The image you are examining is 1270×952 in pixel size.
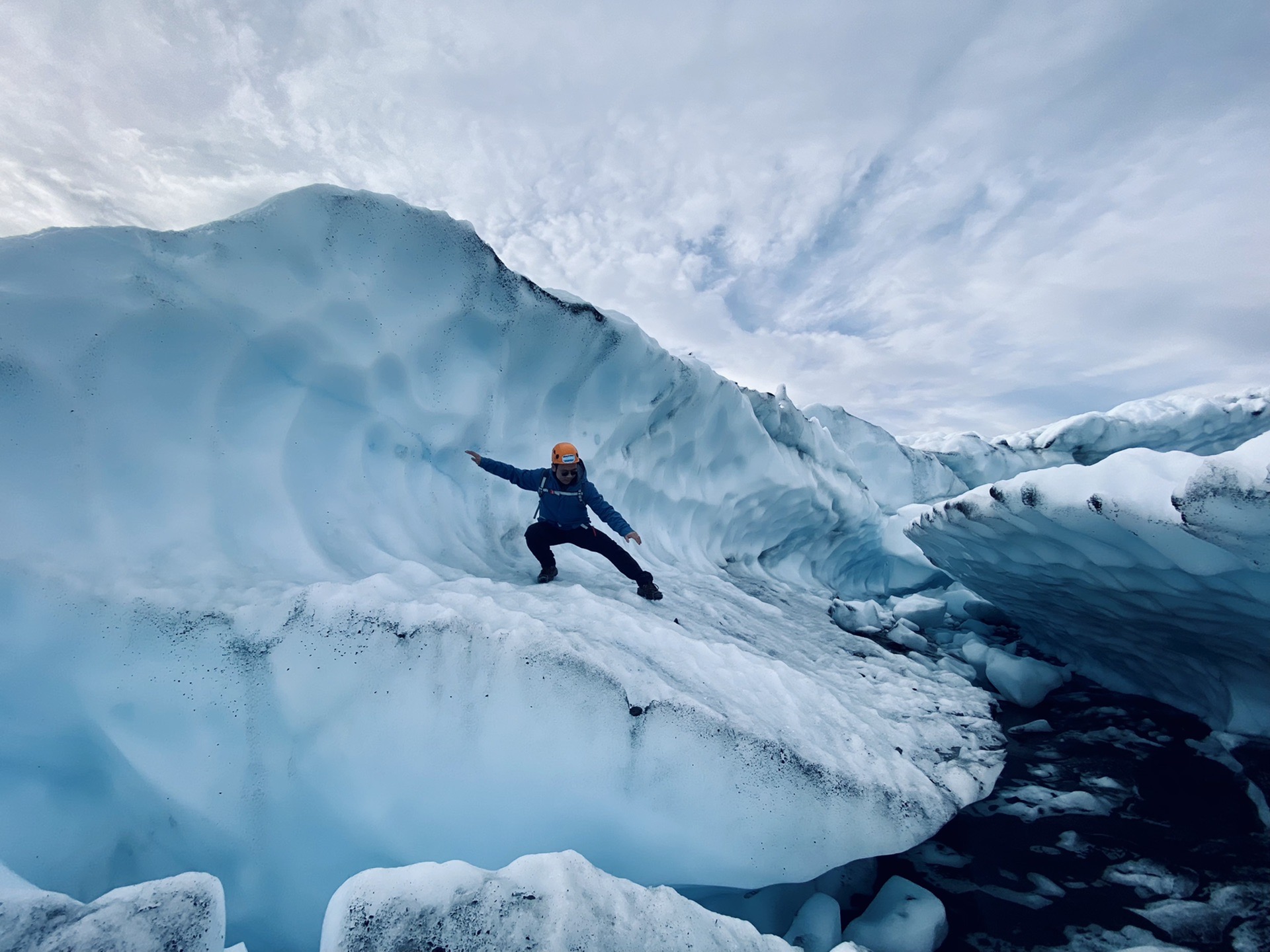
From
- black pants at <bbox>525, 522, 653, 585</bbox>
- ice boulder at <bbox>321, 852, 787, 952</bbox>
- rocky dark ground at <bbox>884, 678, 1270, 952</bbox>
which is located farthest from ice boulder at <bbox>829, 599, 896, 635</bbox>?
ice boulder at <bbox>321, 852, 787, 952</bbox>

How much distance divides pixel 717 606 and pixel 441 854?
Result: 8.88 feet

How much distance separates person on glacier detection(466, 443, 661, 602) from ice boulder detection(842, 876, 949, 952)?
1936 mm

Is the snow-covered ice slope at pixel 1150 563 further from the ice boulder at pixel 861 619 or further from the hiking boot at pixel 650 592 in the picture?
the hiking boot at pixel 650 592

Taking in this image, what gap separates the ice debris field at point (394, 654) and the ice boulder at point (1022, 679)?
0.10 ft

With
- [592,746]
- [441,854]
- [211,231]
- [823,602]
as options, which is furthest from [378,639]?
[823,602]

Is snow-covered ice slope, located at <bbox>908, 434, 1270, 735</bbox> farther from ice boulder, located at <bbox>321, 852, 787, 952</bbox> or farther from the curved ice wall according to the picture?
the curved ice wall

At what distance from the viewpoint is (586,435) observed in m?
4.81

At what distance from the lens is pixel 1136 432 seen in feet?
36.8

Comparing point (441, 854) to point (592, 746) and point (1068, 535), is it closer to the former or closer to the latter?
point (592, 746)

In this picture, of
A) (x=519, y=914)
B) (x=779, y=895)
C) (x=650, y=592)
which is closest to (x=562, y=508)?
(x=650, y=592)

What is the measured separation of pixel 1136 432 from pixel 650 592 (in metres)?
12.8

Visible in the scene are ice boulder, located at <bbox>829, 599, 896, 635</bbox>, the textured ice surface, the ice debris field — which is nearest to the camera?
the ice debris field

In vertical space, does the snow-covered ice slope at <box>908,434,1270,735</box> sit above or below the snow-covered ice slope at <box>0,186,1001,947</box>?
above

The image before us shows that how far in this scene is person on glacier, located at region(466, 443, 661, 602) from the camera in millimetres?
3367
